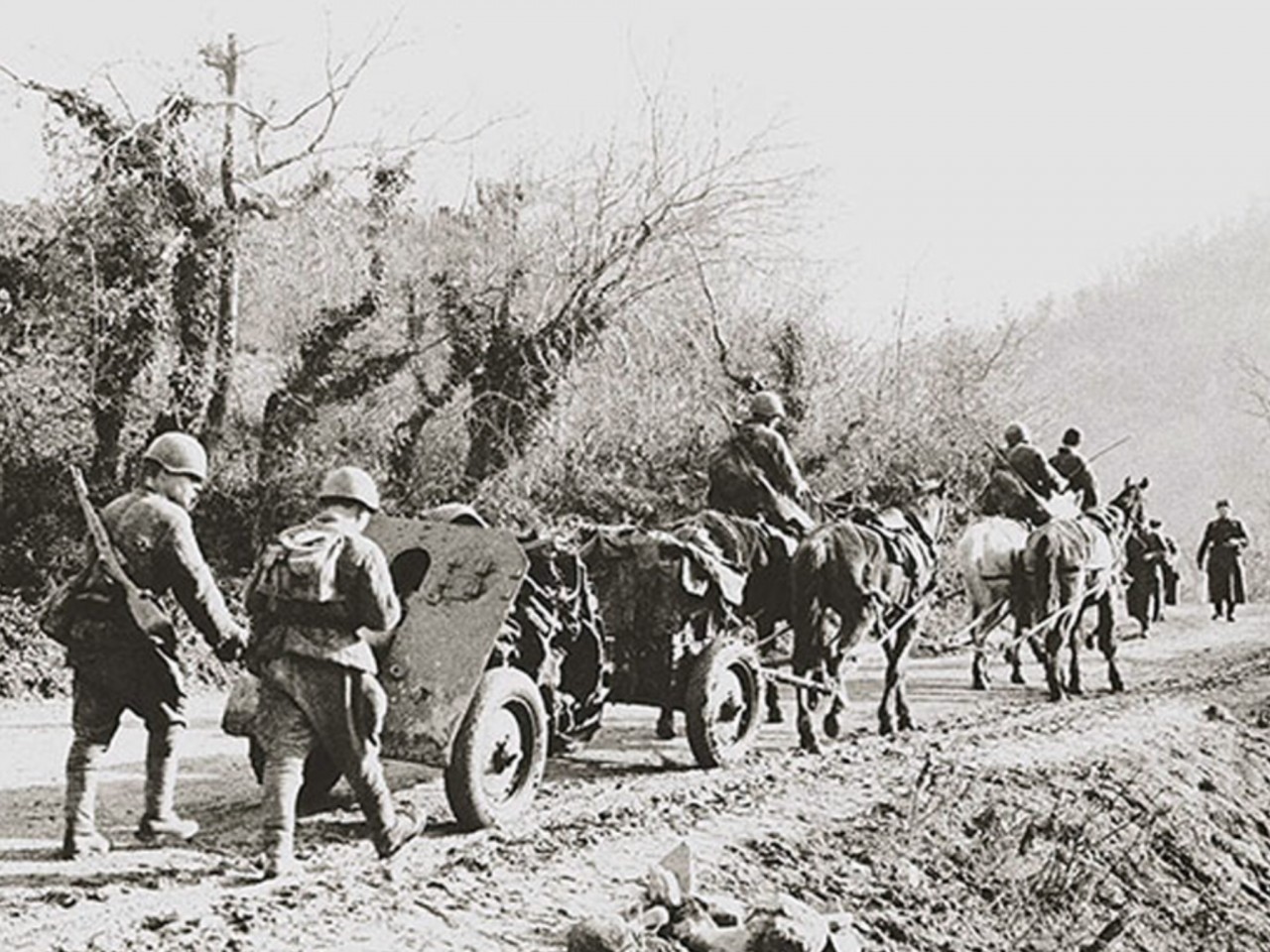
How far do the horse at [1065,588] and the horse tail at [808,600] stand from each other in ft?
12.9

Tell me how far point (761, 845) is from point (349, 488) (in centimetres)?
289

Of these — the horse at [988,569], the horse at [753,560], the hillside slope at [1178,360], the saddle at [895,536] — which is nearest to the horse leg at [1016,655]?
the horse at [988,569]

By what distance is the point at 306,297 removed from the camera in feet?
61.1

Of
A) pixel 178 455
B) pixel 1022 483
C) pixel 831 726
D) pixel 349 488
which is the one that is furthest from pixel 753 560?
pixel 178 455

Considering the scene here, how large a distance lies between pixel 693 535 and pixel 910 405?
51.5 ft

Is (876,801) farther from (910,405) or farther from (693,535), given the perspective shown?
(910,405)

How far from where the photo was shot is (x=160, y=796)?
26.0 feet

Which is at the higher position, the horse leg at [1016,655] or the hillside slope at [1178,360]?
the hillside slope at [1178,360]

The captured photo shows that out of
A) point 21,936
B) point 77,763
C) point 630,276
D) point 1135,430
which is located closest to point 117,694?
point 77,763

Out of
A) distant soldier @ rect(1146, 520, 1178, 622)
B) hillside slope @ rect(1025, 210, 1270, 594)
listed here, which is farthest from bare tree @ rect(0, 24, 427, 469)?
hillside slope @ rect(1025, 210, 1270, 594)

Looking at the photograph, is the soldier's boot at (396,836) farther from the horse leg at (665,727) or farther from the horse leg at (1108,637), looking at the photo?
the horse leg at (1108,637)

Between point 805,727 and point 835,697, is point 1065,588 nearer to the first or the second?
point 835,697

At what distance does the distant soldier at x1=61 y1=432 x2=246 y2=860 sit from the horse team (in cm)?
481

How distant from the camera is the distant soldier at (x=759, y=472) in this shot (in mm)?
12852
